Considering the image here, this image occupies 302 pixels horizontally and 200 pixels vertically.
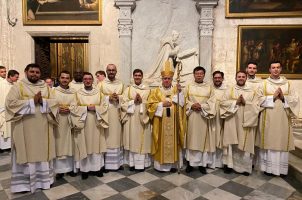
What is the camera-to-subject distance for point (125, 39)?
836 cm

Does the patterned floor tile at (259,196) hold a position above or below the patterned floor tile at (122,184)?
below

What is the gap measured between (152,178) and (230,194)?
1.31 m

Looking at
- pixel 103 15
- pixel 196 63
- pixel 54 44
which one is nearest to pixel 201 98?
pixel 196 63

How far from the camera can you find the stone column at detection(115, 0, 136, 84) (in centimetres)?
830

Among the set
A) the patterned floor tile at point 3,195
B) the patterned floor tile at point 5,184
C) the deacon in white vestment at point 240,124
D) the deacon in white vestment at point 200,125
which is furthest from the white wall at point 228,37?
the patterned floor tile at point 3,195

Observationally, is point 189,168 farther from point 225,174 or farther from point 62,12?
point 62,12

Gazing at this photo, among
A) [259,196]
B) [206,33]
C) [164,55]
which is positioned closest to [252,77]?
[259,196]

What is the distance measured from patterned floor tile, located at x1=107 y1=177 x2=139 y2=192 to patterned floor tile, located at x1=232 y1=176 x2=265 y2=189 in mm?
1754

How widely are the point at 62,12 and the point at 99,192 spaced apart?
6.82 metres

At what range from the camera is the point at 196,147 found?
15.2ft

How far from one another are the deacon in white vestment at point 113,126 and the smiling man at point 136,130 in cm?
12

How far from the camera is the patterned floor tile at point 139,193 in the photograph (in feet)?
12.2

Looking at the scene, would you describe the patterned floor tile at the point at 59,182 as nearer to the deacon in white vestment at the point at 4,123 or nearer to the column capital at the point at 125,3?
the deacon in white vestment at the point at 4,123

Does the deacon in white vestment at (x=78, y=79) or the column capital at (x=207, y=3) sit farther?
the column capital at (x=207, y=3)
